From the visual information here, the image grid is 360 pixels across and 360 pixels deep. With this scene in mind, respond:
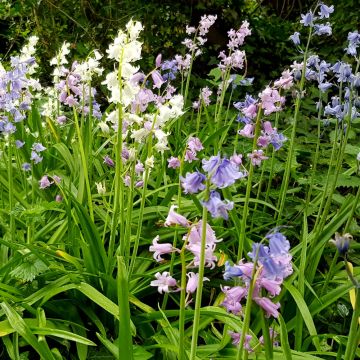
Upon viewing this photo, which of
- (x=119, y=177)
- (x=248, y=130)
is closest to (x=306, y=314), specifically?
(x=248, y=130)

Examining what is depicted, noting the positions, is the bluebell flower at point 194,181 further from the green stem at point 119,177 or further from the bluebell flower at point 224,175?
the green stem at point 119,177

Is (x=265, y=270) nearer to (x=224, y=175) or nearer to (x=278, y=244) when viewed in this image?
(x=278, y=244)

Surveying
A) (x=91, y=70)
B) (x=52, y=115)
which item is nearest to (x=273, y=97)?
(x=91, y=70)

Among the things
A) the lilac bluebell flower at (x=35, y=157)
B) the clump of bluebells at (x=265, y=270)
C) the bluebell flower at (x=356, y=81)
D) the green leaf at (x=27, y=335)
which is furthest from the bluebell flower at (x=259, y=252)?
the lilac bluebell flower at (x=35, y=157)

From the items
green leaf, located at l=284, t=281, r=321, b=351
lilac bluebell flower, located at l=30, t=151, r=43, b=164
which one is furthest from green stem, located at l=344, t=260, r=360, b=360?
lilac bluebell flower, located at l=30, t=151, r=43, b=164

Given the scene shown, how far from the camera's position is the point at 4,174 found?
410 centimetres

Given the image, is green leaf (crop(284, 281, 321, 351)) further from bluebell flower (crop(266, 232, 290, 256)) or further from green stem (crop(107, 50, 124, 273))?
bluebell flower (crop(266, 232, 290, 256))

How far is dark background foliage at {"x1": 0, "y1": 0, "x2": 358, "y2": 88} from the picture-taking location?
848cm

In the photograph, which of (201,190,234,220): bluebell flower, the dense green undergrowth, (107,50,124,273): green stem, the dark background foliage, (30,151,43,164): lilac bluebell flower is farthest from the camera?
the dark background foliage

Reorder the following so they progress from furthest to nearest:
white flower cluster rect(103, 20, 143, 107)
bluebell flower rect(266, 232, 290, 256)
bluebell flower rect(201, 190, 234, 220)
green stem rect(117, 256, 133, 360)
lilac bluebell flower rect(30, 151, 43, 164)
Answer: lilac bluebell flower rect(30, 151, 43, 164)
white flower cluster rect(103, 20, 143, 107)
green stem rect(117, 256, 133, 360)
bluebell flower rect(201, 190, 234, 220)
bluebell flower rect(266, 232, 290, 256)

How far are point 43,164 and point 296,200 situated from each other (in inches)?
74.2

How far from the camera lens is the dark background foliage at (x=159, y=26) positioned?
27.8 feet

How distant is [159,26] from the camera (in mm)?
8695

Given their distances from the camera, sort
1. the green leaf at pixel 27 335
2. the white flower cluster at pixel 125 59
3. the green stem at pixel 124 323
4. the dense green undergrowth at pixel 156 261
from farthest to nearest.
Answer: the white flower cluster at pixel 125 59
the green leaf at pixel 27 335
the green stem at pixel 124 323
the dense green undergrowth at pixel 156 261
